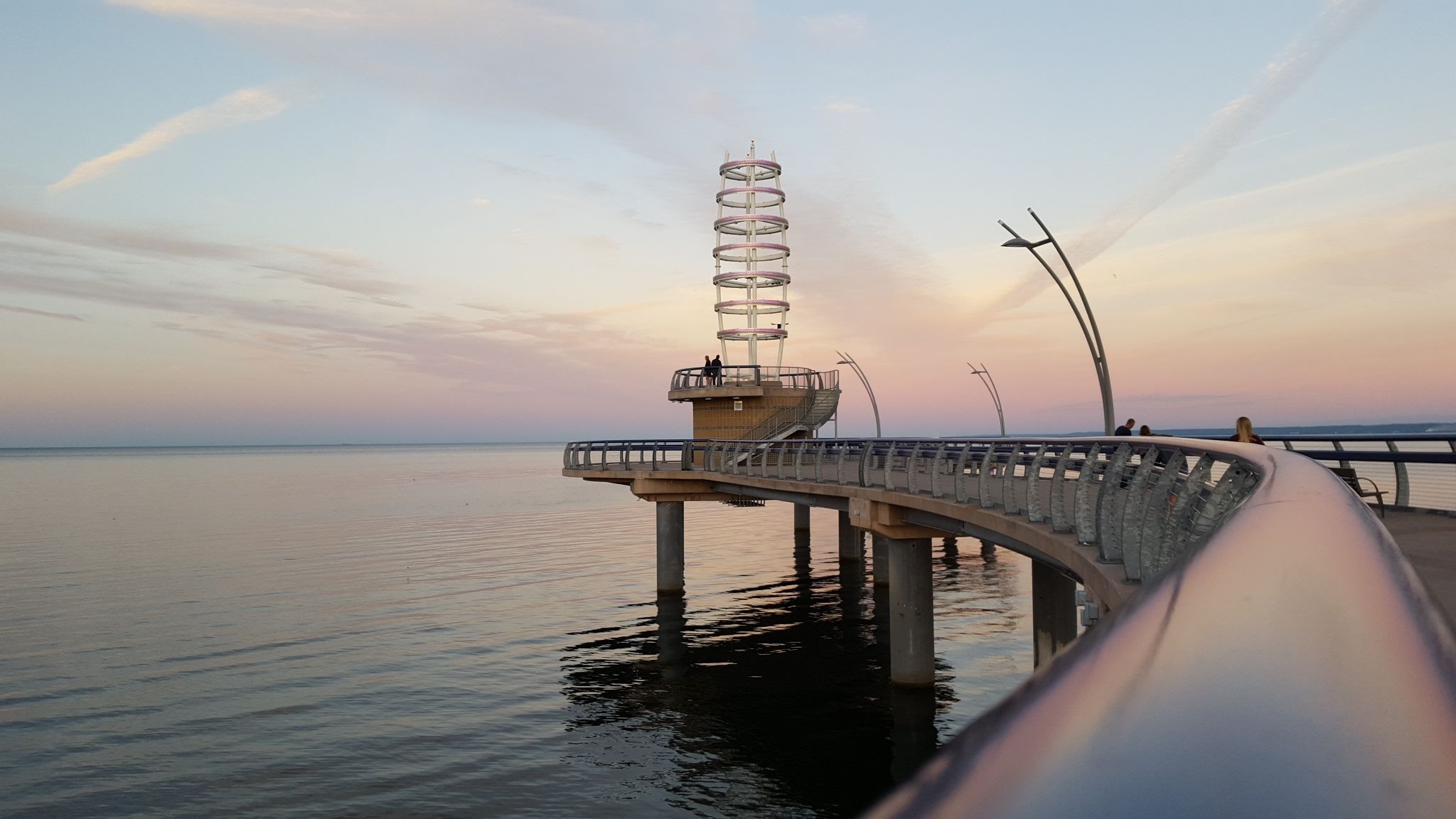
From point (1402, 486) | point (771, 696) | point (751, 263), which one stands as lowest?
point (771, 696)

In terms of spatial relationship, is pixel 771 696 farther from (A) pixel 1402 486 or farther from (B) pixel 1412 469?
(B) pixel 1412 469

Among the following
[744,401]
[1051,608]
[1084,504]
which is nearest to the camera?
[1084,504]

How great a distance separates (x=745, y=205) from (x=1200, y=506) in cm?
4625

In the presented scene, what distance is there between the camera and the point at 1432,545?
420 inches

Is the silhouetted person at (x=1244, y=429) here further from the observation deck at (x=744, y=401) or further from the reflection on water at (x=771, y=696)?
the observation deck at (x=744, y=401)

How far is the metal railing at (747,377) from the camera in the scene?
44562 millimetres

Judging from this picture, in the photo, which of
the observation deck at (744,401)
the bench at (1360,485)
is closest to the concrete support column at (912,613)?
the bench at (1360,485)

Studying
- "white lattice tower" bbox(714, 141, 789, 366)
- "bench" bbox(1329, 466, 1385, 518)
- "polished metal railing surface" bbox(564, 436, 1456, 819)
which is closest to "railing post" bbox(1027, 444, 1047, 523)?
"bench" bbox(1329, 466, 1385, 518)

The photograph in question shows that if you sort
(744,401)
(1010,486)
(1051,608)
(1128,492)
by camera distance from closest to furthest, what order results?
1. (1128,492)
2. (1010,486)
3. (1051,608)
4. (744,401)

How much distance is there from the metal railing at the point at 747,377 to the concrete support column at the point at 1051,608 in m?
25.3

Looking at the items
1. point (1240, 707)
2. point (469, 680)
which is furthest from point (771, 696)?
point (1240, 707)

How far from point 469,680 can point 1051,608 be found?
12.7 m

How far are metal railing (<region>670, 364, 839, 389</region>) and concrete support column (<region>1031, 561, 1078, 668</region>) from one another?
25.3 metres

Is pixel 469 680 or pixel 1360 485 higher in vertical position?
pixel 1360 485
